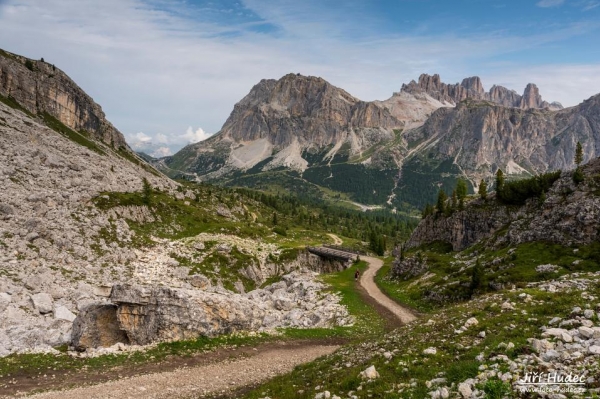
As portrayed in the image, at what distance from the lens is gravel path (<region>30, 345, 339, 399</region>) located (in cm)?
2091

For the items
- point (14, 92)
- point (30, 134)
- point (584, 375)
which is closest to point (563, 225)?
point (584, 375)

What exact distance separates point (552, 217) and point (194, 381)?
50104 mm

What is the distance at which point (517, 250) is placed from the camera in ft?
155

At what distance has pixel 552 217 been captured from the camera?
1949 inches

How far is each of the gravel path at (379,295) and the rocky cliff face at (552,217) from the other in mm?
19562

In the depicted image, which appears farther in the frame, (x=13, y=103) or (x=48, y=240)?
(x=13, y=103)

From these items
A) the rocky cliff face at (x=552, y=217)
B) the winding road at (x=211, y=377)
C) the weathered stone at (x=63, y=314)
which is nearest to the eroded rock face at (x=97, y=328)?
the winding road at (x=211, y=377)

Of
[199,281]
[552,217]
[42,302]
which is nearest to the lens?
[42,302]

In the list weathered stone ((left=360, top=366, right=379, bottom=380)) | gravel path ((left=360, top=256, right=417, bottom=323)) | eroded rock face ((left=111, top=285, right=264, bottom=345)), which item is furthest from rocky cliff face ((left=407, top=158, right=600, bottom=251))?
eroded rock face ((left=111, top=285, right=264, bottom=345))

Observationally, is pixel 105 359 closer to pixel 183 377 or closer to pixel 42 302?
pixel 183 377

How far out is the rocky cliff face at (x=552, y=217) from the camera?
147ft

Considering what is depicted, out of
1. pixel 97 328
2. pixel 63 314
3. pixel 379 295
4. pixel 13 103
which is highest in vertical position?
pixel 13 103

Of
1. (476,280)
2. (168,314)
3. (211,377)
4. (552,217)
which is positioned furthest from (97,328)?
(552,217)

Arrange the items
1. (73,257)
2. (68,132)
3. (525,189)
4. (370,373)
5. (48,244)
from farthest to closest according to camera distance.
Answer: (68,132) → (525,189) → (73,257) → (48,244) → (370,373)
